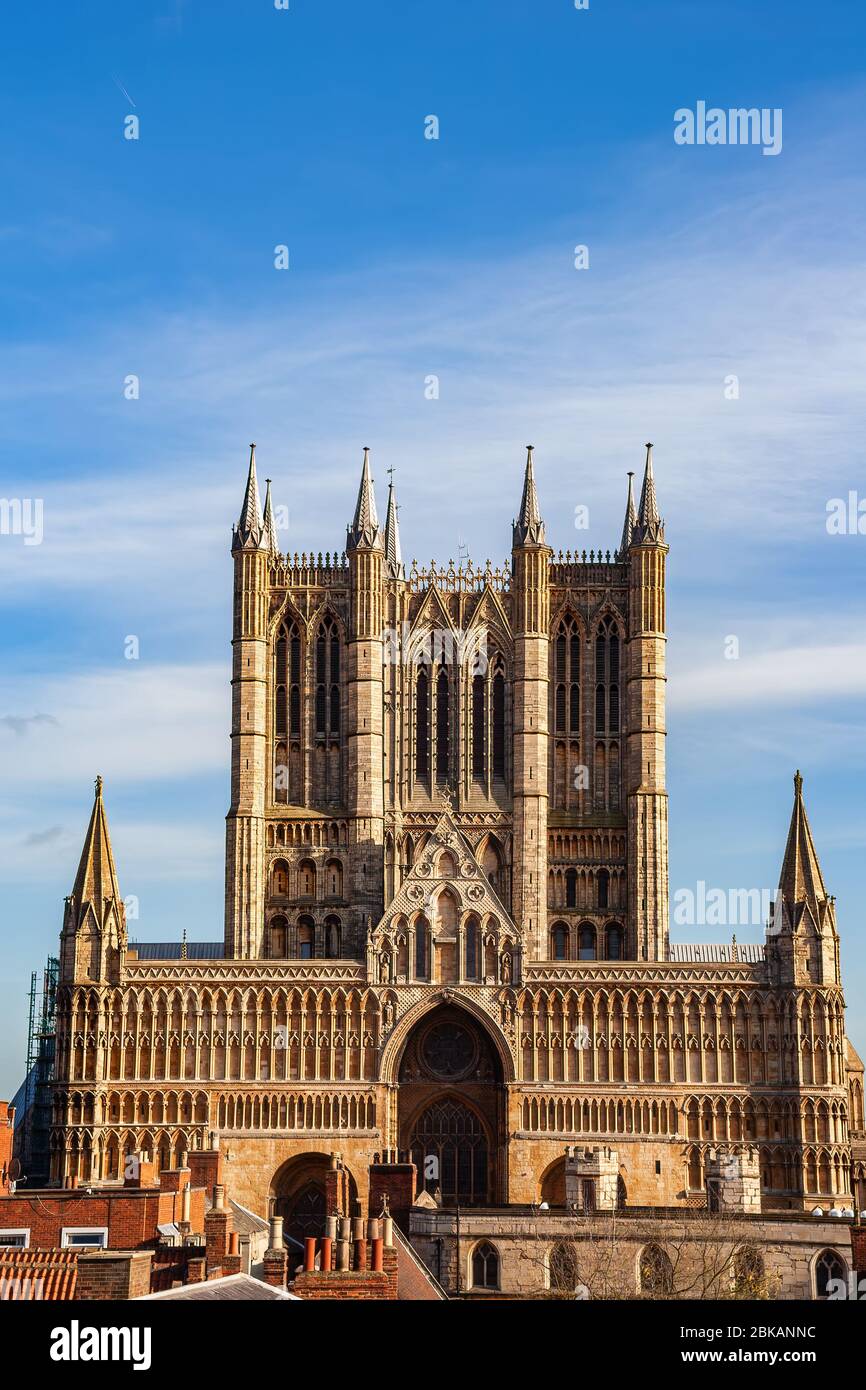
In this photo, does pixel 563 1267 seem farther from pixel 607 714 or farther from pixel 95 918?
pixel 607 714

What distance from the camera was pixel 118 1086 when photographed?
90.0m

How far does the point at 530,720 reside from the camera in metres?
97.7

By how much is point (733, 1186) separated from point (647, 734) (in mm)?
31635

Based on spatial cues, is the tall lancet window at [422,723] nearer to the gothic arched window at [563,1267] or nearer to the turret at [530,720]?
the turret at [530,720]

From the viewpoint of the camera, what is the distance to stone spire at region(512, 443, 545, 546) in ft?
328

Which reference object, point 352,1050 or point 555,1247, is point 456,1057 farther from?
point 555,1247

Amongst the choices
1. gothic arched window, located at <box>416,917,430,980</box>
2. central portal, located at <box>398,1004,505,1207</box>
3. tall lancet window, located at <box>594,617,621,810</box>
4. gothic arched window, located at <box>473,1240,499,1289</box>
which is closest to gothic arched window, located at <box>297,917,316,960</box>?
gothic arched window, located at <box>416,917,430,980</box>

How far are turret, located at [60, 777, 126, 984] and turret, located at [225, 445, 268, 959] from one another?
5.18 meters

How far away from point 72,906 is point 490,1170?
66.9 ft

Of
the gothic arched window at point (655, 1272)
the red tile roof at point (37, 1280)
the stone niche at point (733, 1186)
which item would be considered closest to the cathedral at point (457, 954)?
the stone niche at point (733, 1186)

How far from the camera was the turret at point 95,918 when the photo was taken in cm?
9112

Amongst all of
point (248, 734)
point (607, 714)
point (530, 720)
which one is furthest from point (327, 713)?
point (607, 714)
